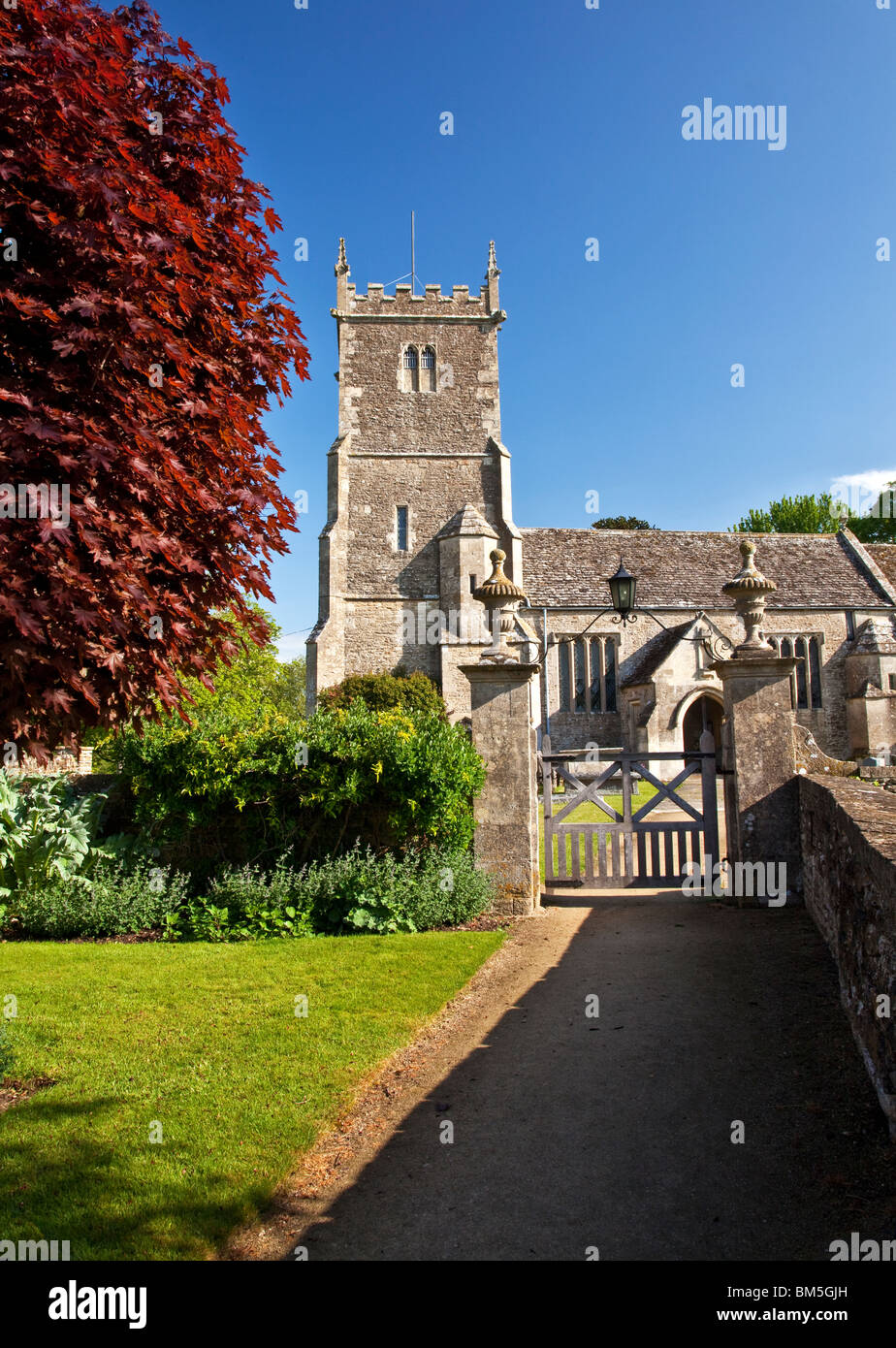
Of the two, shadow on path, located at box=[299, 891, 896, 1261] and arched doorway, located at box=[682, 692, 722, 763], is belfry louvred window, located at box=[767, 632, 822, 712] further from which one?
shadow on path, located at box=[299, 891, 896, 1261]

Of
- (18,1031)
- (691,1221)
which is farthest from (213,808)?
(691,1221)

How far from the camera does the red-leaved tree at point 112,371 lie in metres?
2.97

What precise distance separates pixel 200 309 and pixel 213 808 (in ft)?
18.9

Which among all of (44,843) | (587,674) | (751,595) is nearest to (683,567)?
(587,674)

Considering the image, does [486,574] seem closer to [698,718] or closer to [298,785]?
[698,718]

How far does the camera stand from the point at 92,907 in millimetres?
7996

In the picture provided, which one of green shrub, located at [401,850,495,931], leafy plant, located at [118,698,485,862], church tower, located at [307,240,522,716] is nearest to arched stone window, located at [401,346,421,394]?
church tower, located at [307,240,522,716]

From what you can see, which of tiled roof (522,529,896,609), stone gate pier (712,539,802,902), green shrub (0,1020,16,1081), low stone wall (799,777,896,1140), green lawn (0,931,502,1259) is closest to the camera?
green lawn (0,931,502,1259)

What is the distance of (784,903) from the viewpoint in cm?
827

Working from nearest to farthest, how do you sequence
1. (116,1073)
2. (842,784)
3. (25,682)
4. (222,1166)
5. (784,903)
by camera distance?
(25,682)
(222,1166)
(116,1073)
(842,784)
(784,903)

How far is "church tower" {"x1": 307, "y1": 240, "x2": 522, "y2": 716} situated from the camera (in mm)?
29016

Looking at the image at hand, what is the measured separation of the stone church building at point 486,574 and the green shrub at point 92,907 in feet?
64.1

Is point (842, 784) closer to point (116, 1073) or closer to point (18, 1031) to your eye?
point (116, 1073)

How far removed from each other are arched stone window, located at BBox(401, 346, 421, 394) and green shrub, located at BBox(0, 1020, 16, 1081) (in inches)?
1174
